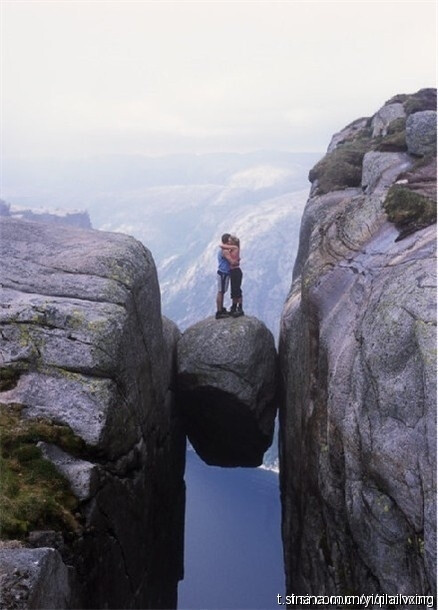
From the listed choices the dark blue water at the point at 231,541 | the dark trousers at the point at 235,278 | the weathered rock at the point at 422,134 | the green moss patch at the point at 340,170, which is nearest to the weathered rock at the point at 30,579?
the dark trousers at the point at 235,278

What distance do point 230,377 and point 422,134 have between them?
13.7 meters

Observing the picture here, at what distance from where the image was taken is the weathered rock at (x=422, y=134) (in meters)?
22.8

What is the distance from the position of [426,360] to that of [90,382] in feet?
26.4

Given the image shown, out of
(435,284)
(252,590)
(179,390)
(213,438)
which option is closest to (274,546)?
(252,590)

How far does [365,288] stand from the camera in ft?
46.3

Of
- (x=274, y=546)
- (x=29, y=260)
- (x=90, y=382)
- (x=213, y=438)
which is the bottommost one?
(x=274, y=546)

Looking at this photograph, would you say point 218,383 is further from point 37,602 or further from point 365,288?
point 37,602

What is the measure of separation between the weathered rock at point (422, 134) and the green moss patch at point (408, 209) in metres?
7.21

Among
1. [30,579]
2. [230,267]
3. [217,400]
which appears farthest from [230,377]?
[30,579]

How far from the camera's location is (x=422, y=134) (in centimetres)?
2317

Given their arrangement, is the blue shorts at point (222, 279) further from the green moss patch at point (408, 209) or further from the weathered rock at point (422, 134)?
the weathered rock at point (422, 134)

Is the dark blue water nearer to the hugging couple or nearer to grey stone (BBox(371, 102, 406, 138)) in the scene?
the hugging couple

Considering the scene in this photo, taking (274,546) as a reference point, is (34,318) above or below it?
above

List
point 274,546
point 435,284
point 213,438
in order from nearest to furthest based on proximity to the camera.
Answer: point 435,284, point 213,438, point 274,546
